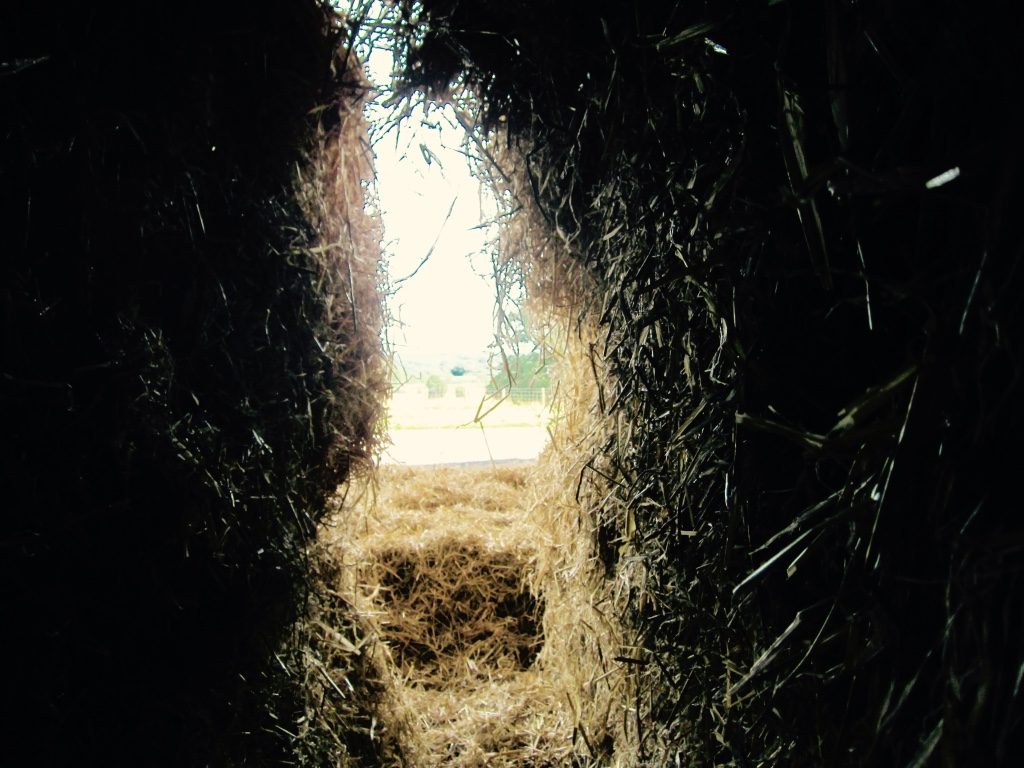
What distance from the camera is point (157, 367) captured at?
3.81 feet

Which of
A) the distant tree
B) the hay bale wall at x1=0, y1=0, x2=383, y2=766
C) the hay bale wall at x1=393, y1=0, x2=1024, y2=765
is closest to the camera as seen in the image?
the hay bale wall at x1=393, y1=0, x2=1024, y2=765

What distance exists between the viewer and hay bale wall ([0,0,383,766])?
42.3 inches

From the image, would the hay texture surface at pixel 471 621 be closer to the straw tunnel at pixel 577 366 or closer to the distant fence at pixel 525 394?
the straw tunnel at pixel 577 366

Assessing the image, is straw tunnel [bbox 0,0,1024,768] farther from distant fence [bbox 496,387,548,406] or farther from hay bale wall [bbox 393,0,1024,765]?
distant fence [bbox 496,387,548,406]

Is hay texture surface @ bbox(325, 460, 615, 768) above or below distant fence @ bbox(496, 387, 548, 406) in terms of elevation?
below

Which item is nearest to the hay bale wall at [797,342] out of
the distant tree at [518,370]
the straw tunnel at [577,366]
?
the straw tunnel at [577,366]

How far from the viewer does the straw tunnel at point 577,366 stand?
60cm

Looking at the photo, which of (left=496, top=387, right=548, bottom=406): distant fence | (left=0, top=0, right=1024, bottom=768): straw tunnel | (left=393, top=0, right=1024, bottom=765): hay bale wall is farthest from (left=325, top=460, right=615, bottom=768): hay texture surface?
(left=393, top=0, right=1024, bottom=765): hay bale wall

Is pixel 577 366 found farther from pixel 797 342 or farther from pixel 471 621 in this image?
pixel 471 621

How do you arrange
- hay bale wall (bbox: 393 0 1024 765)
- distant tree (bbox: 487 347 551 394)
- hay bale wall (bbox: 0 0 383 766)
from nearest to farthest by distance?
hay bale wall (bbox: 393 0 1024 765) < hay bale wall (bbox: 0 0 383 766) < distant tree (bbox: 487 347 551 394)

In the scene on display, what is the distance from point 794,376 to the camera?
82 cm

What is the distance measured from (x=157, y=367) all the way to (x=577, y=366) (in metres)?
0.94

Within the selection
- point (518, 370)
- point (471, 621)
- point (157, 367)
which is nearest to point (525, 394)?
point (518, 370)

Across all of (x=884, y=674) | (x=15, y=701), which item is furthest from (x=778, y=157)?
Result: (x=15, y=701)
